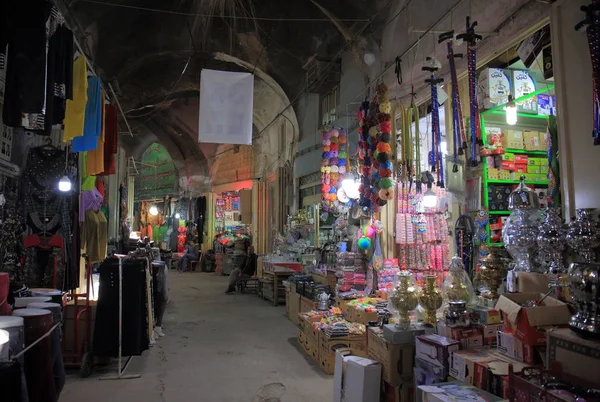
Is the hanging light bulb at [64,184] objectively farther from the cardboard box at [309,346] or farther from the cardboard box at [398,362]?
the cardboard box at [398,362]

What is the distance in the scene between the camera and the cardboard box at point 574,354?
67.9 inches

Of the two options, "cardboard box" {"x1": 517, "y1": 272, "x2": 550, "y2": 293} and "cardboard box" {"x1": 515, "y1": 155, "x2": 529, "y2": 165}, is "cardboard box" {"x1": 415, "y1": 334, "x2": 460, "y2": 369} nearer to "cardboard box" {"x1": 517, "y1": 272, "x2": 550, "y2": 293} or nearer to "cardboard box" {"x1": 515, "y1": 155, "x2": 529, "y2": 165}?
"cardboard box" {"x1": 517, "y1": 272, "x2": 550, "y2": 293}

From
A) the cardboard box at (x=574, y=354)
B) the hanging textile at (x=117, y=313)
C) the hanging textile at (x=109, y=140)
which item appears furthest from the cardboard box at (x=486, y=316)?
the hanging textile at (x=109, y=140)

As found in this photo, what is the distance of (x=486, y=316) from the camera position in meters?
2.76

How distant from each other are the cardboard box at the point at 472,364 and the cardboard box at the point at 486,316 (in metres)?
0.20

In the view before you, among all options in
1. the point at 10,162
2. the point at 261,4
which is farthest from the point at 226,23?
→ the point at 10,162

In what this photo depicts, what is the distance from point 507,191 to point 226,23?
24.8 ft

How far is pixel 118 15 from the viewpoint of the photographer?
25.2 ft

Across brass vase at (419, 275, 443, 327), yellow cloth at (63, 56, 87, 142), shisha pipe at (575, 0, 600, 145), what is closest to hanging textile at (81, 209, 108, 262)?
yellow cloth at (63, 56, 87, 142)

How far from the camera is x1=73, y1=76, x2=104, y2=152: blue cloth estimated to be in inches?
185

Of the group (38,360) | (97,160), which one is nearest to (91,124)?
(97,160)

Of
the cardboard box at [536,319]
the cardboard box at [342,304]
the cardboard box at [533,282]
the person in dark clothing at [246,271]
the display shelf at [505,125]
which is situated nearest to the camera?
the cardboard box at [536,319]

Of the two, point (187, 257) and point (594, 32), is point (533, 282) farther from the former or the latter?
point (187, 257)

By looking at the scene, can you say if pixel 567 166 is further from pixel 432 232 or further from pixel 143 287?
pixel 143 287
